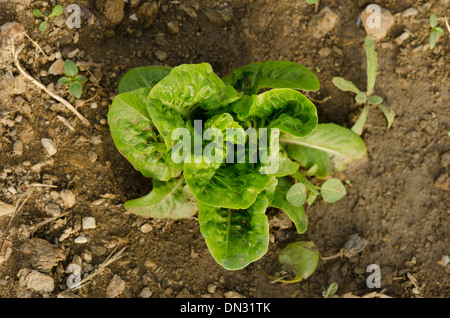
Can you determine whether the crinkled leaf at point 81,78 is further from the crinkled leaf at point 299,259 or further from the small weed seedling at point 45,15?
the crinkled leaf at point 299,259

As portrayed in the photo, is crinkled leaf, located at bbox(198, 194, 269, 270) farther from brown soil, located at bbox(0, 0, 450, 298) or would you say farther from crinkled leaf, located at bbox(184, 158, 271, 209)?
brown soil, located at bbox(0, 0, 450, 298)

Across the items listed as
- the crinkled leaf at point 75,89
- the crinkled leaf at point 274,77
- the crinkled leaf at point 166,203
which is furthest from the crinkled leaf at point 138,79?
the crinkled leaf at point 166,203

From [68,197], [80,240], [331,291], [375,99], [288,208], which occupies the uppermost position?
[375,99]

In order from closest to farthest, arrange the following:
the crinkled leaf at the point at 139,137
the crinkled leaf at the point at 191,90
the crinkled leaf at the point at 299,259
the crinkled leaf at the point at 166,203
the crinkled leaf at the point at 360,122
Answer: the crinkled leaf at the point at 191,90
the crinkled leaf at the point at 139,137
the crinkled leaf at the point at 166,203
the crinkled leaf at the point at 299,259
the crinkled leaf at the point at 360,122

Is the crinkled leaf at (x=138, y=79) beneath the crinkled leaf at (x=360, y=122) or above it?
above

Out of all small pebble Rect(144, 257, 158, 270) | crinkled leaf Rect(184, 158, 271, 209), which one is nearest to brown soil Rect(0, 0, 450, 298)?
small pebble Rect(144, 257, 158, 270)

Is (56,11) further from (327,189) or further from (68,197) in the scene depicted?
(327,189)

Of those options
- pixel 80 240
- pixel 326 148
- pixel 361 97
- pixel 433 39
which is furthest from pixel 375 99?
pixel 80 240
